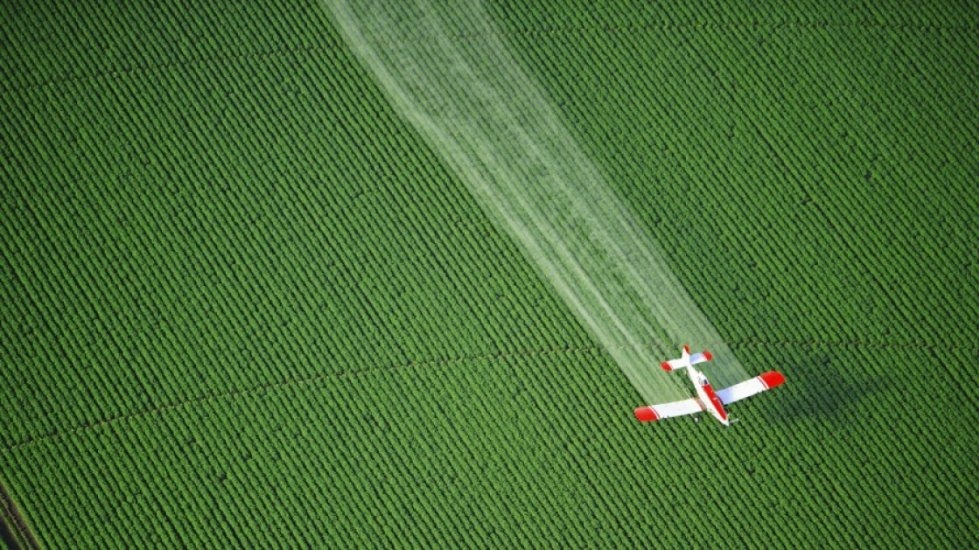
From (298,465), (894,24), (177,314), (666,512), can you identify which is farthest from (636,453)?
(894,24)

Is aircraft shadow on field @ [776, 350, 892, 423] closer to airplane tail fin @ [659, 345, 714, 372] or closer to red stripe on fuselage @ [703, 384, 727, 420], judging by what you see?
red stripe on fuselage @ [703, 384, 727, 420]

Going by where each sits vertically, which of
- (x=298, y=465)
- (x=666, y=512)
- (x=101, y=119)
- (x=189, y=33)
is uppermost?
(x=189, y=33)

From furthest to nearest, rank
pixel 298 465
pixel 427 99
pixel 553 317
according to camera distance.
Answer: pixel 427 99, pixel 553 317, pixel 298 465

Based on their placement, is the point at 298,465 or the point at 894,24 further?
the point at 894,24

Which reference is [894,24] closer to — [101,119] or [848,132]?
[848,132]

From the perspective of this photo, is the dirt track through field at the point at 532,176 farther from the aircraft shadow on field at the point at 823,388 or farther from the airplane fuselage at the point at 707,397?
the aircraft shadow on field at the point at 823,388

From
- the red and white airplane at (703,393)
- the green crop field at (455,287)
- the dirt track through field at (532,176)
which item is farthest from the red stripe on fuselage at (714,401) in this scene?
the dirt track through field at (532,176)


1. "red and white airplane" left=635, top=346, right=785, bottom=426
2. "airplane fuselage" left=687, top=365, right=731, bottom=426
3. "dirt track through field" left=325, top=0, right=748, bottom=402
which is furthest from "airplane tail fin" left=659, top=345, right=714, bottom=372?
"dirt track through field" left=325, top=0, right=748, bottom=402
